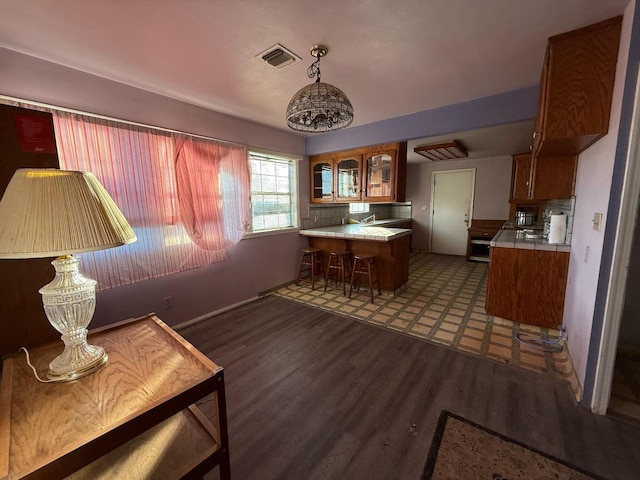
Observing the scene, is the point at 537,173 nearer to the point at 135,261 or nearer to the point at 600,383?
the point at 600,383

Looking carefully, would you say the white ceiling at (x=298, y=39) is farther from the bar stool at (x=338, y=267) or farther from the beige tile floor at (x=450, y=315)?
the beige tile floor at (x=450, y=315)

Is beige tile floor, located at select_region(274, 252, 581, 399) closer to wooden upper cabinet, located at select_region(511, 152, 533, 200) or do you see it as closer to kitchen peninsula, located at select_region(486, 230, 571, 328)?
kitchen peninsula, located at select_region(486, 230, 571, 328)

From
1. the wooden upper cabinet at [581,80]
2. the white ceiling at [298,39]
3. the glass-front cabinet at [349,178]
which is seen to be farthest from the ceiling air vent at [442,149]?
the wooden upper cabinet at [581,80]

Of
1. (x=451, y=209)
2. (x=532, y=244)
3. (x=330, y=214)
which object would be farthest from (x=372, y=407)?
(x=451, y=209)

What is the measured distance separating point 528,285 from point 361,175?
239 centimetres

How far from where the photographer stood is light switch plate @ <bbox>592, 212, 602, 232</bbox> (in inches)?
62.7

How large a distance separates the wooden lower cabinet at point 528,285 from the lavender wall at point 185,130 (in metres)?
2.71

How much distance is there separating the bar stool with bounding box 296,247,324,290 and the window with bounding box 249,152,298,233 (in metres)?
0.49

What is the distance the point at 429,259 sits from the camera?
5.78m

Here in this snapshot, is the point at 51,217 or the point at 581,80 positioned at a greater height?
the point at 581,80

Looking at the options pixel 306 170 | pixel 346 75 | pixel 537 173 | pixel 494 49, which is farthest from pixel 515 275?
pixel 306 170

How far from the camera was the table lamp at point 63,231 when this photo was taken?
82 cm

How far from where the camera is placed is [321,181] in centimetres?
421

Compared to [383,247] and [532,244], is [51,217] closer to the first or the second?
[383,247]
